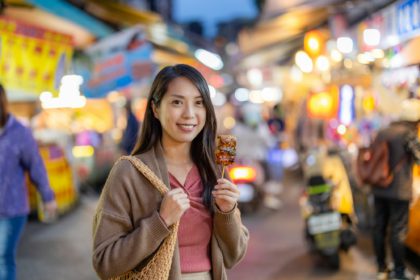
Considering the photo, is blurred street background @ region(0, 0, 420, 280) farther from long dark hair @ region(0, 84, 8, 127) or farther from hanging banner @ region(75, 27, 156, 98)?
long dark hair @ region(0, 84, 8, 127)

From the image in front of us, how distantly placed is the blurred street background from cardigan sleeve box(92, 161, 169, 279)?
4682 mm

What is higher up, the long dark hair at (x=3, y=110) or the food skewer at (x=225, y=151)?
the long dark hair at (x=3, y=110)

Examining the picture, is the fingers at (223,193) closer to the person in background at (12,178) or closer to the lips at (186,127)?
the lips at (186,127)

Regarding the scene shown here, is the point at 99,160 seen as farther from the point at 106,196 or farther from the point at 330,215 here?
the point at 106,196

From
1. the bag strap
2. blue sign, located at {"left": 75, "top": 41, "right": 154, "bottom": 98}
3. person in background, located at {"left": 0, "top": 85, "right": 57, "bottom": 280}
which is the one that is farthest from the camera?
blue sign, located at {"left": 75, "top": 41, "right": 154, "bottom": 98}

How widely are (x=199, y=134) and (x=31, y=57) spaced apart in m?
5.82

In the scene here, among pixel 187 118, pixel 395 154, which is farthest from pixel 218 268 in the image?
pixel 395 154

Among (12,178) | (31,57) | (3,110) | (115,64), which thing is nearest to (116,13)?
(115,64)

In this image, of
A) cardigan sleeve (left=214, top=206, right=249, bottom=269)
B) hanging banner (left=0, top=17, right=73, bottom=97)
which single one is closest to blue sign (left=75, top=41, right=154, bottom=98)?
hanging banner (left=0, top=17, right=73, bottom=97)

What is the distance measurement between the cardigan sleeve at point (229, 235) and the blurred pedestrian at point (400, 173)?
419 centimetres

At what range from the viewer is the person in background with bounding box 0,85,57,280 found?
4775 millimetres

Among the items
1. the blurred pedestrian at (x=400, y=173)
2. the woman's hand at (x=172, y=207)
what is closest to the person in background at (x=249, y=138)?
the blurred pedestrian at (x=400, y=173)

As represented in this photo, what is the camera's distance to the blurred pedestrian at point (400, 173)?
21.6 ft

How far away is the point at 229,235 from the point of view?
275cm
